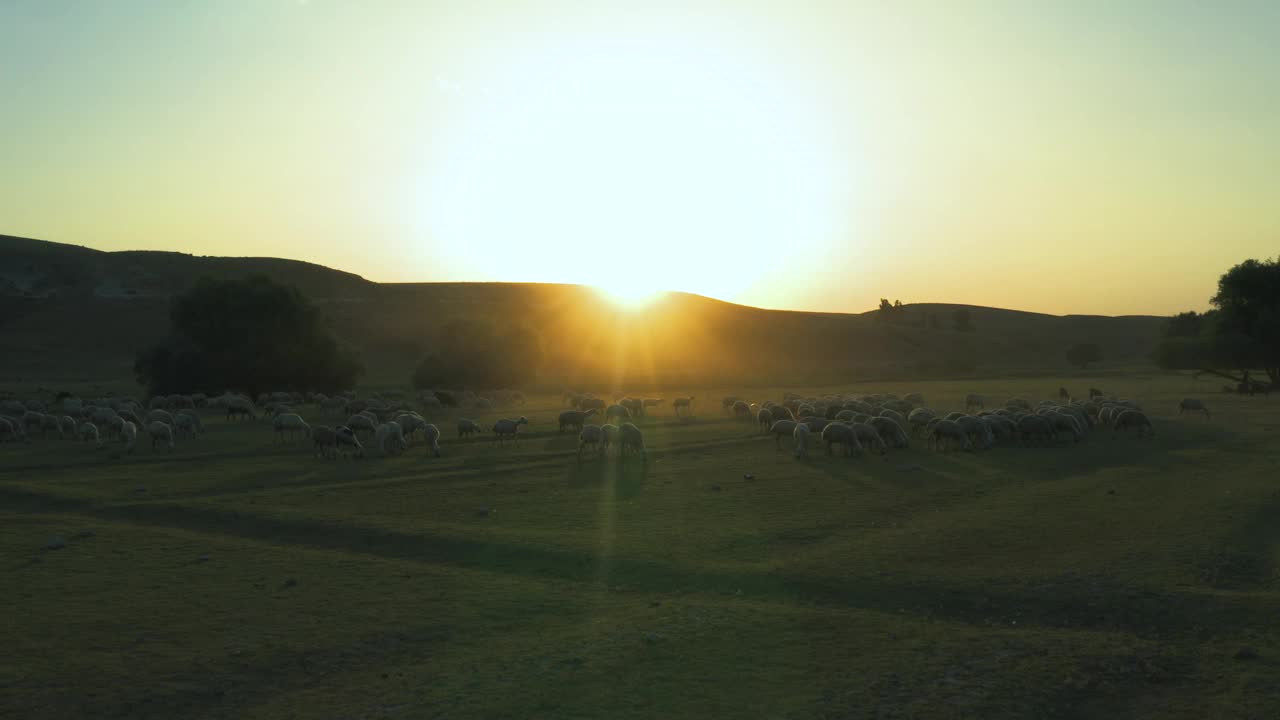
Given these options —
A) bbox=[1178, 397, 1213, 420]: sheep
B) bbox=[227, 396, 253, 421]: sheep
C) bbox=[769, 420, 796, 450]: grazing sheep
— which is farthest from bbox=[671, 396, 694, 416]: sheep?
bbox=[1178, 397, 1213, 420]: sheep

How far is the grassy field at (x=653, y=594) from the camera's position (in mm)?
9031

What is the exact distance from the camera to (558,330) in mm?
116125

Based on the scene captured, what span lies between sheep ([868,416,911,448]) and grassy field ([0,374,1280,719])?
15.3 feet

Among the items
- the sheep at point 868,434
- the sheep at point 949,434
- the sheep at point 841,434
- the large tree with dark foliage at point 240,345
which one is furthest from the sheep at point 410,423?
the large tree with dark foliage at point 240,345

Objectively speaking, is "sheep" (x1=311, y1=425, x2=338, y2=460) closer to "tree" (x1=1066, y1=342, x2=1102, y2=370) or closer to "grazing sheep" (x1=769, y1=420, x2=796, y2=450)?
"grazing sheep" (x1=769, y1=420, x2=796, y2=450)

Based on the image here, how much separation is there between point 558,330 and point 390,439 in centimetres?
8764

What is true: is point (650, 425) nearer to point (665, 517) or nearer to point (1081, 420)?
point (1081, 420)

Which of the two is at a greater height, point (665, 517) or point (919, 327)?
point (919, 327)

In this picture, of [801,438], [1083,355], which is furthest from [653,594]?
[1083,355]

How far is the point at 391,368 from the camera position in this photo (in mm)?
100188

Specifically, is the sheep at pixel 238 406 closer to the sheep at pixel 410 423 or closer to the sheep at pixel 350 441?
the sheep at pixel 410 423

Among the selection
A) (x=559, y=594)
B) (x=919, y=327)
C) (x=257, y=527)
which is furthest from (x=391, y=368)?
(x=559, y=594)

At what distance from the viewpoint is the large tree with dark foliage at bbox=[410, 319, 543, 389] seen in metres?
69.8

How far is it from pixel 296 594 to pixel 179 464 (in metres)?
16.1
